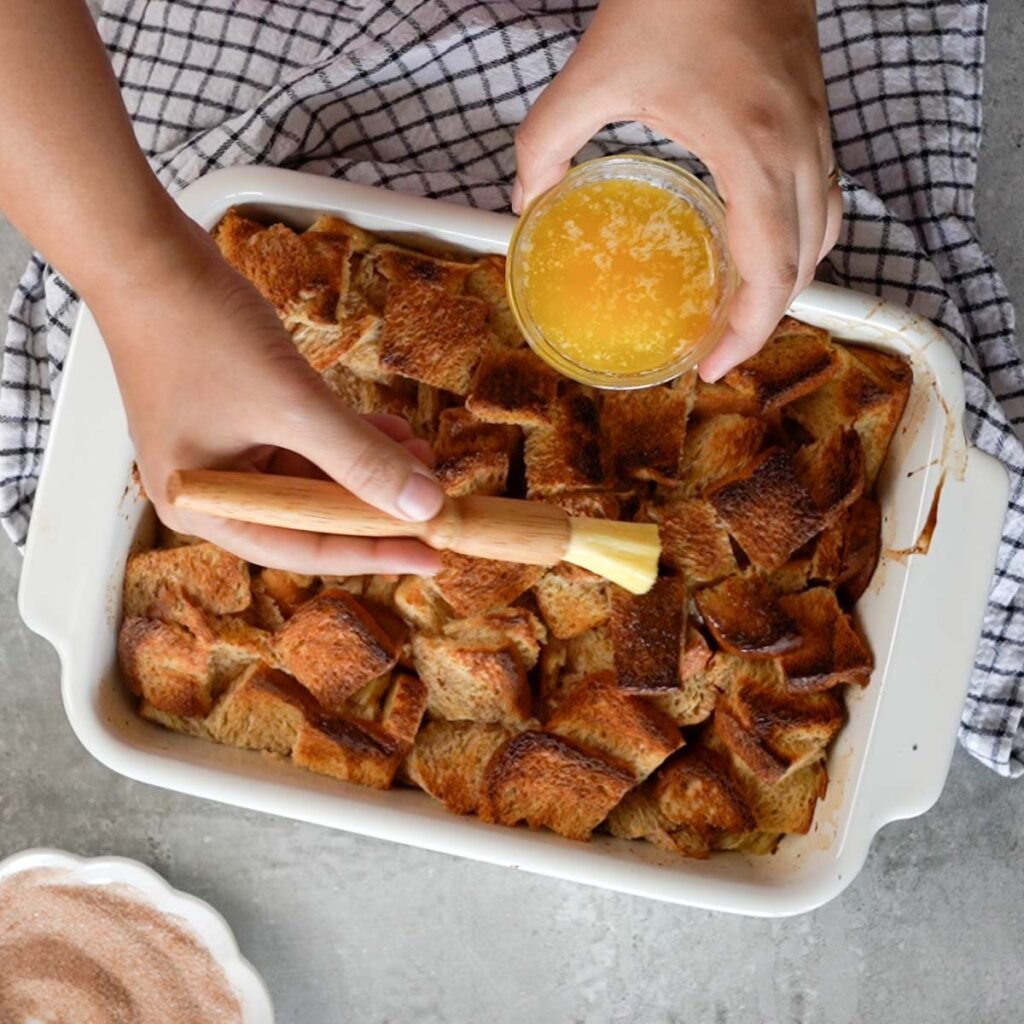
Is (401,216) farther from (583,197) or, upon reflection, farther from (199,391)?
(199,391)

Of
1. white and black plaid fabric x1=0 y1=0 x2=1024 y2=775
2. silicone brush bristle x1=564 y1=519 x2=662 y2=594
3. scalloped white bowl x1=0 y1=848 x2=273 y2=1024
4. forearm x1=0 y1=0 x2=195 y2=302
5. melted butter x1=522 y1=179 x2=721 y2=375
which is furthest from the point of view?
scalloped white bowl x1=0 y1=848 x2=273 y2=1024

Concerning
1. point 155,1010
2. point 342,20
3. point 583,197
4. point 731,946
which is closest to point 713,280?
point 583,197

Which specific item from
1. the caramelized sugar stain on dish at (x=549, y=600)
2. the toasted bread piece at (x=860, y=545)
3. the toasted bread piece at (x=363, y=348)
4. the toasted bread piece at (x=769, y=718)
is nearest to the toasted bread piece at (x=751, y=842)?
the caramelized sugar stain on dish at (x=549, y=600)

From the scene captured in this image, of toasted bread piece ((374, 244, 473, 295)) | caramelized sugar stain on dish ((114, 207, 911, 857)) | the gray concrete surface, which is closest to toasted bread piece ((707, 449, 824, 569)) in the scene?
caramelized sugar stain on dish ((114, 207, 911, 857))

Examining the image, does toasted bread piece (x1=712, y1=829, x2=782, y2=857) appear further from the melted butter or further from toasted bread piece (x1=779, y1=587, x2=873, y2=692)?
the melted butter

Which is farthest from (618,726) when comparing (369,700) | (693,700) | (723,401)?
(723,401)

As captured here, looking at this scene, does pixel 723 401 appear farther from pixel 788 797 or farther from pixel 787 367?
pixel 788 797
